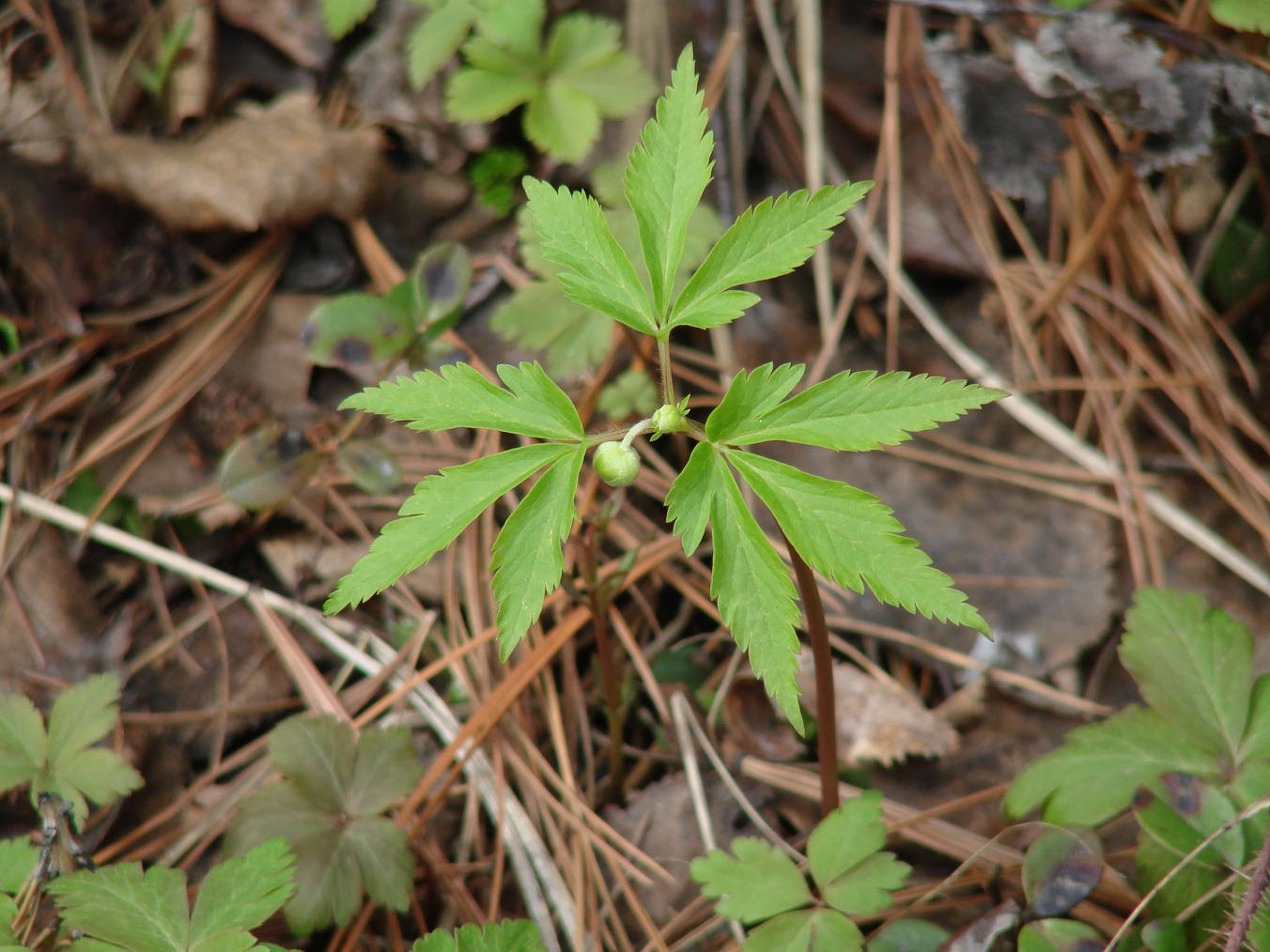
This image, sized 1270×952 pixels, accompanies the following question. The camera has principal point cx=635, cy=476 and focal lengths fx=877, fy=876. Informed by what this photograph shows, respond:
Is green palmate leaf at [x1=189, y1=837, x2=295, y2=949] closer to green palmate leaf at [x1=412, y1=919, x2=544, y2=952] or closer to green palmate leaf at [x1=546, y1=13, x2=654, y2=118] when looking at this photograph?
green palmate leaf at [x1=412, y1=919, x2=544, y2=952]

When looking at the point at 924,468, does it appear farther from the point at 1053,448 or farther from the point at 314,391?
the point at 314,391

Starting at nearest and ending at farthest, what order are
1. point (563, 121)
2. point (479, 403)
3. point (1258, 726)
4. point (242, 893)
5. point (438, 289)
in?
1. point (479, 403)
2. point (242, 893)
3. point (1258, 726)
4. point (438, 289)
5. point (563, 121)

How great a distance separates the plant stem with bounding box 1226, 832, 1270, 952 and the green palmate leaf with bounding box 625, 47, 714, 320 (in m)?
1.31

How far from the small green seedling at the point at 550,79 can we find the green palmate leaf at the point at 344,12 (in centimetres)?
29

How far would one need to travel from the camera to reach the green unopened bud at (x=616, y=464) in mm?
1287

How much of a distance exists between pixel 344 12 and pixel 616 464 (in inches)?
74.9

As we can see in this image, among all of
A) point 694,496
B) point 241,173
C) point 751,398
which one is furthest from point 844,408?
point 241,173

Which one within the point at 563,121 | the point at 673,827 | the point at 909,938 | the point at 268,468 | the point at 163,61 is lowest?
the point at 673,827

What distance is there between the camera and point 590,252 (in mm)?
1382

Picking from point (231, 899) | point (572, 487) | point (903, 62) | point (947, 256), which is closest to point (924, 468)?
point (947, 256)

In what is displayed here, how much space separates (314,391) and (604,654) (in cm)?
126

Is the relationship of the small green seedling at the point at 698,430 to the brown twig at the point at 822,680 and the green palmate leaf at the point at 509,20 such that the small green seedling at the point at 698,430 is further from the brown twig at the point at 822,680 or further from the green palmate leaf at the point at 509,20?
A: the green palmate leaf at the point at 509,20

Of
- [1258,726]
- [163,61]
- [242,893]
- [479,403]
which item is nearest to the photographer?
[479,403]

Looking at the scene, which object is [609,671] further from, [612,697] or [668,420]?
[668,420]
